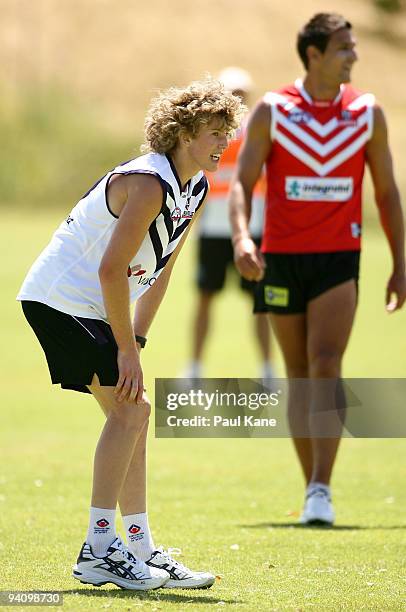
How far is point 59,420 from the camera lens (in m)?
10.6

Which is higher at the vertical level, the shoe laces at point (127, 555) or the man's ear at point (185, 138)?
the man's ear at point (185, 138)

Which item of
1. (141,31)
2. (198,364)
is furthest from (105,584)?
(141,31)

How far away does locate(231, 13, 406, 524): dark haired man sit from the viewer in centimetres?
709

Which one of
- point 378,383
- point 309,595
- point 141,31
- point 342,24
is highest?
point 141,31

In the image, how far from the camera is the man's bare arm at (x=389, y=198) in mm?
7199

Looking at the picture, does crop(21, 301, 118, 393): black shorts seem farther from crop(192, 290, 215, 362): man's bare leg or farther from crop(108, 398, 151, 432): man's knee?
crop(192, 290, 215, 362): man's bare leg

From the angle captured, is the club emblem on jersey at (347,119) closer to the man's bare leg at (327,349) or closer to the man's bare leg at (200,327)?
the man's bare leg at (327,349)

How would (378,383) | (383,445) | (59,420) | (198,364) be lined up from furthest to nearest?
1. (198,364)
2. (59,420)
3. (383,445)
4. (378,383)

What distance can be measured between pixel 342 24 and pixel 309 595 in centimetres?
350

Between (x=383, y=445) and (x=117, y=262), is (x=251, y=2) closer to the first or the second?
(x=383, y=445)

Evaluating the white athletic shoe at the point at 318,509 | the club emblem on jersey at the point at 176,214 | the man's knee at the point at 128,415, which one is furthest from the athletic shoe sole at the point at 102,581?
the white athletic shoe at the point at 318,509

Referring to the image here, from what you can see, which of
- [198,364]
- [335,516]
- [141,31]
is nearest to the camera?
[335,516]

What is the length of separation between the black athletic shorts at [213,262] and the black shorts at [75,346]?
7026 millimetres

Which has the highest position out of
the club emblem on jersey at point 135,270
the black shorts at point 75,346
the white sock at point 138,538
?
the club emblem on jersey at point 135,270
